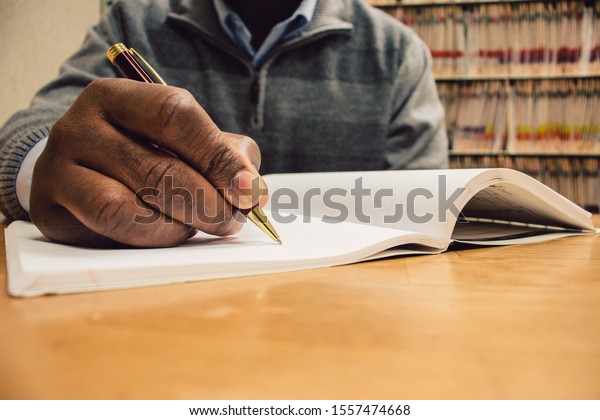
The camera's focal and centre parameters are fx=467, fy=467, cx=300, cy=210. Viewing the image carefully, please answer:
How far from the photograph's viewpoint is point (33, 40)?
217cm

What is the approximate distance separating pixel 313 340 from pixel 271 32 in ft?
3.40

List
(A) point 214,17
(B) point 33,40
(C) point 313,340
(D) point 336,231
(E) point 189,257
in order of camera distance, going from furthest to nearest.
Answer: (B) point 33,40, (A) point 214,17, (D) point 336,231, (E) point 189,257, (C) point 313,340

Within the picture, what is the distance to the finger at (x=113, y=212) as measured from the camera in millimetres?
432

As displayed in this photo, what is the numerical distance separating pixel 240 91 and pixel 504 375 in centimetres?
107

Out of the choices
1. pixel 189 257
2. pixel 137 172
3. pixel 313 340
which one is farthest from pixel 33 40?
pixel 313 340

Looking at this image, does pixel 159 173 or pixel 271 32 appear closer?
pixel 159 173

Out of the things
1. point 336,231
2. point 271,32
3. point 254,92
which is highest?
point 271,32

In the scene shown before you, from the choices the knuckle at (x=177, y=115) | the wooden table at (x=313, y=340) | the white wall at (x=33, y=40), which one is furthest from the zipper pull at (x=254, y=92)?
the white wall at (x=33, y=40)

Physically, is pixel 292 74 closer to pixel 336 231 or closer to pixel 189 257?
pixel 336 231

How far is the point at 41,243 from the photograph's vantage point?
47 cm

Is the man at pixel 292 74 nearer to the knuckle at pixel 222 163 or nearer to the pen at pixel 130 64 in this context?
the pen at pixel 130 64

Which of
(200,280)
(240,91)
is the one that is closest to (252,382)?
(200,280)

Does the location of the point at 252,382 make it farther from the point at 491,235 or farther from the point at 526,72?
the point at 526,72

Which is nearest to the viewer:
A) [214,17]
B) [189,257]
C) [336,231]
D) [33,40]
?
[189,257]
